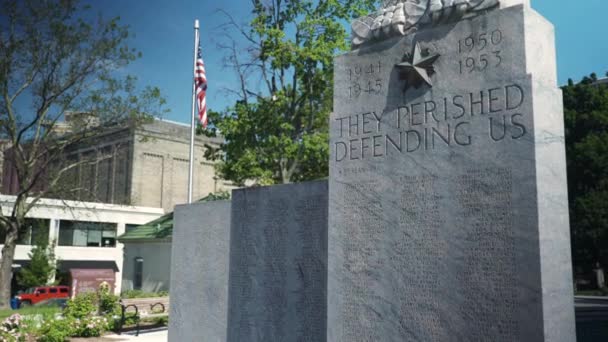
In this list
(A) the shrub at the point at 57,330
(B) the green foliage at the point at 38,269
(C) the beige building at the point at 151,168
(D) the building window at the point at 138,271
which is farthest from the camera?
(C) the beige building at the point at 151,168

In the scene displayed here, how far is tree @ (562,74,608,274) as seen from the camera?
36469 millimetres

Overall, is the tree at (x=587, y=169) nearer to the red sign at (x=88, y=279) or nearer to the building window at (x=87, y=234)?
the red sign at (x=88, y=279)

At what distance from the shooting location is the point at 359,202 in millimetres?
7414

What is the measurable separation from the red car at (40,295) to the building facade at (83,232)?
30.3ft

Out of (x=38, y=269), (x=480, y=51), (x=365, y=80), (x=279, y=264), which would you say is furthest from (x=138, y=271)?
(x=480, y=51)

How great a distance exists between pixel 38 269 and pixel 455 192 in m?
41.3

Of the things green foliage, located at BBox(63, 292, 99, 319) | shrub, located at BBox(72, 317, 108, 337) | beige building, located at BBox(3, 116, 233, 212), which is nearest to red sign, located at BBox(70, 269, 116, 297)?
green foliage, located at BBox(63, 292, 99, 319)

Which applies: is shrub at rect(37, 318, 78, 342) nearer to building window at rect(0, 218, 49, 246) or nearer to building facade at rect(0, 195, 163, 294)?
building facade at rect(0, 195, 163, 294)

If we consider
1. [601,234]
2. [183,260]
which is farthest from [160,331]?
[601,234]

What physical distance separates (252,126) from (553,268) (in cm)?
2084

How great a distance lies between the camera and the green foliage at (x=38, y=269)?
41.5 meters

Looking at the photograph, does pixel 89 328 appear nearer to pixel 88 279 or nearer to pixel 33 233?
pixel 88 279

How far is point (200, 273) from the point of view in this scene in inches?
417

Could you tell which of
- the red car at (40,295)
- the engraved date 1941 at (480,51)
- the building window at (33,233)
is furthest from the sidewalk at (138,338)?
the building window at (33,233)
